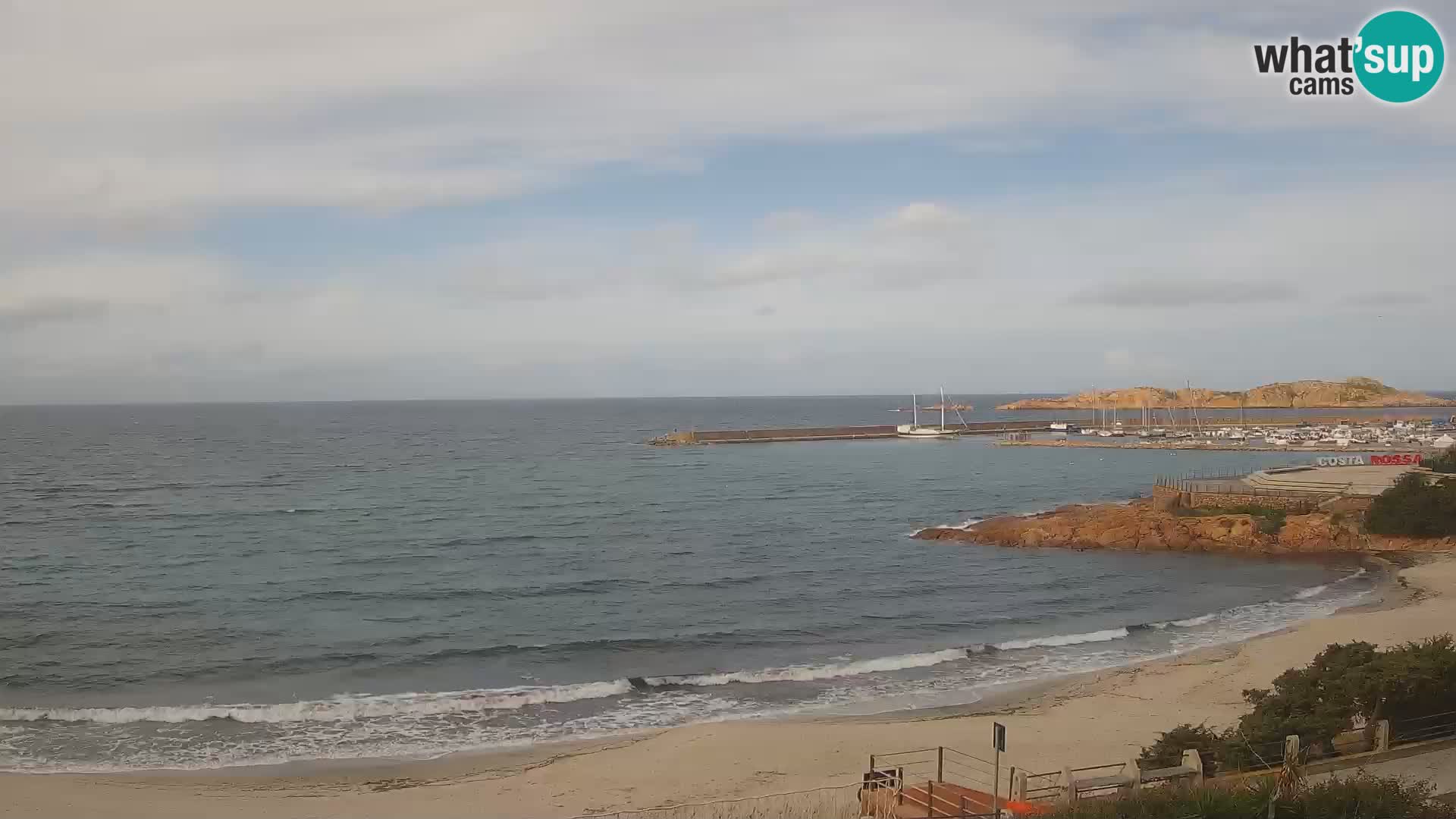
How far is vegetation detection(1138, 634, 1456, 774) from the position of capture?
15.9 meters

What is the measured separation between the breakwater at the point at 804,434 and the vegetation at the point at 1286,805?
117 meters

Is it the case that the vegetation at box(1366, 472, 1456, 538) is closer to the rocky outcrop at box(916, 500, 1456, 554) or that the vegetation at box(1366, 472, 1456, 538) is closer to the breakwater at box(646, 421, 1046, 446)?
the rocky outcrop at box(916, 500, 1456, 554)

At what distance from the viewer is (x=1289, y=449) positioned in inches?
4040

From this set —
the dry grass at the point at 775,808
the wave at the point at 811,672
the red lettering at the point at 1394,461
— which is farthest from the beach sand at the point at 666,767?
the red lettering at the point at 1394,461

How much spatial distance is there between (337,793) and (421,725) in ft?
14.7

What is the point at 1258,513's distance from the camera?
50.9m

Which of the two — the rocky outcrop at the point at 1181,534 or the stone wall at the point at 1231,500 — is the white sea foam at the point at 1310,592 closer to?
the rocky outcrop at the point at 1181,534

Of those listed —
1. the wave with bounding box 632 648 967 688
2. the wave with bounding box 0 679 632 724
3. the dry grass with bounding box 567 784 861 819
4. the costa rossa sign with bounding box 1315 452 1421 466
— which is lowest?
the wave with bounding box 632 648 967 688

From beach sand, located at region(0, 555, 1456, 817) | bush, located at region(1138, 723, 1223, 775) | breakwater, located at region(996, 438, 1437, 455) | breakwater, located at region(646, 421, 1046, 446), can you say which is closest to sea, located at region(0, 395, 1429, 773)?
beach sand, located at region(0, 555, 1456, 817)

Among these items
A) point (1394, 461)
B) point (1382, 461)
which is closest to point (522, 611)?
point (1394, 461)

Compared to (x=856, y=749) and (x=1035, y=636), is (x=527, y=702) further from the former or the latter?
(x=1035, y=636)

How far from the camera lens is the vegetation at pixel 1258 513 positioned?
48250 millimetres

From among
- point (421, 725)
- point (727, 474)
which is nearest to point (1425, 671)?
point (421, 725)

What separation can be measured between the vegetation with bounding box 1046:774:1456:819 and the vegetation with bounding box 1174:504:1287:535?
130ft
